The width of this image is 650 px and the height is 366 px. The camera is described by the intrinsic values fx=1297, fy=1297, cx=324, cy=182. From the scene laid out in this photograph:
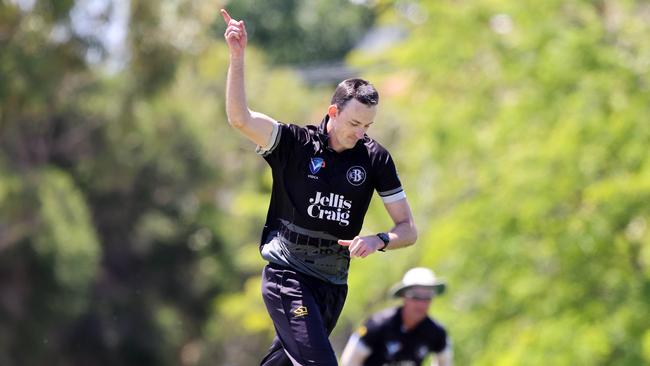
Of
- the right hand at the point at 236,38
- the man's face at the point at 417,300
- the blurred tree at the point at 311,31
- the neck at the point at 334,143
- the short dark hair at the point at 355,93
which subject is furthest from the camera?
the blurred tree at the point at 311,31

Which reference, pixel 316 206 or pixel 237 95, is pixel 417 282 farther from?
pixel 237 95

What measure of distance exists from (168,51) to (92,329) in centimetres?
950

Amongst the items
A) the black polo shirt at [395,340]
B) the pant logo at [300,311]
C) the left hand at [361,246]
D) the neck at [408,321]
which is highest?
the neck at [408,321]

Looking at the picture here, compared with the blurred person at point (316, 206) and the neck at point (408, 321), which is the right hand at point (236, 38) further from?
the neck at point (408, 321)

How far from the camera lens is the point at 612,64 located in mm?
18938

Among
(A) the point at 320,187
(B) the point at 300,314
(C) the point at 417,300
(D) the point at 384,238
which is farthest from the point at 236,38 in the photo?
(C) the point at 417,300

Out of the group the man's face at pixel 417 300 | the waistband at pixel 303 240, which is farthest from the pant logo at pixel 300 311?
the man's face at pixel 417 300

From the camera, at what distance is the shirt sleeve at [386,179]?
7.40m

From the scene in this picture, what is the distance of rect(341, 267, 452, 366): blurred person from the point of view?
10.1m

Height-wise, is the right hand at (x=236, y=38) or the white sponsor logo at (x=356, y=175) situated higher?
the right hand at (x=236, y=38)

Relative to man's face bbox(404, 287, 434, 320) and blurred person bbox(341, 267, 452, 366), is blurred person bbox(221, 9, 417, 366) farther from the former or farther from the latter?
man's face bbox(404, 287, 434, 320)

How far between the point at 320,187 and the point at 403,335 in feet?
10.9

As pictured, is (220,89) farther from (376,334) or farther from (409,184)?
(376,334)

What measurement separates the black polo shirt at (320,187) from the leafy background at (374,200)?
10.7m
